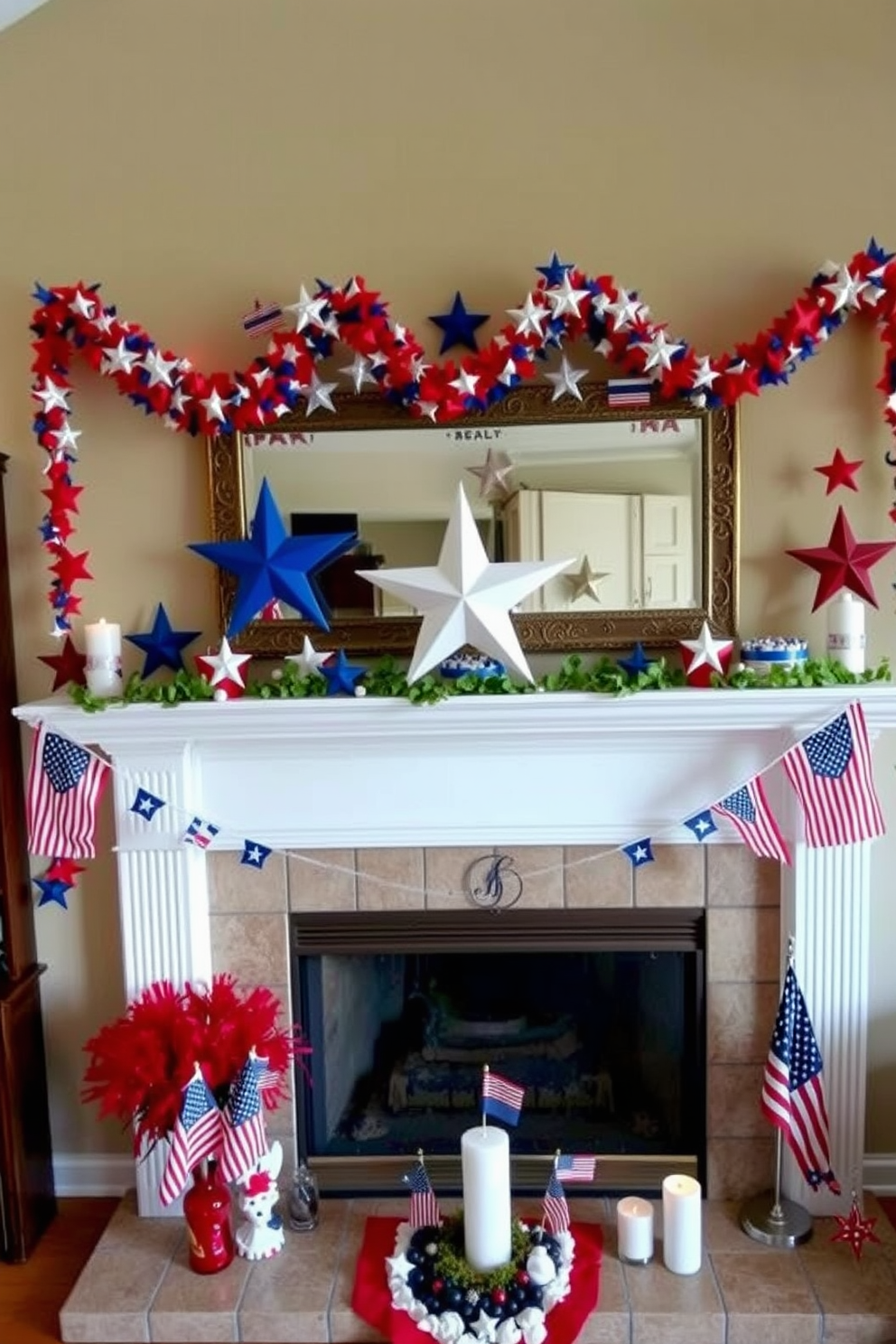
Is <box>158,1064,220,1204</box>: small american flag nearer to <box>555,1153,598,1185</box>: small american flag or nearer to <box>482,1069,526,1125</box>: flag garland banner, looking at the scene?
<box>482,1069,526,1125</box>: flag garland banner

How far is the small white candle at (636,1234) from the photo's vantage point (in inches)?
81.7

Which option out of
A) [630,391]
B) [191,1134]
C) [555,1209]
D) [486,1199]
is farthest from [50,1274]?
[630,391]

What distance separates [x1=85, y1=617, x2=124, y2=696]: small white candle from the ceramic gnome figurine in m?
1.09

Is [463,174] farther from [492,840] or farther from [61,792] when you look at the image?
[61,792]

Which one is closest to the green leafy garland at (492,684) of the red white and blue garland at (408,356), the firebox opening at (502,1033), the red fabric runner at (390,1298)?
the red white and blue garland at (408,356)

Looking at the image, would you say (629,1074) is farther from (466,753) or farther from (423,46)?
(423,46)

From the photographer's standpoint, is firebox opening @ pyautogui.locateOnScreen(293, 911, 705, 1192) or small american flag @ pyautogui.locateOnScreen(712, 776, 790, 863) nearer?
small american flag @ pyautogui.locateOnScreen(712, 776, 790, 863)

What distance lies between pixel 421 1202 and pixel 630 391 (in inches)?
73.5

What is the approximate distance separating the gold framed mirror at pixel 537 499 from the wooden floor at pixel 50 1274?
1.52 metres

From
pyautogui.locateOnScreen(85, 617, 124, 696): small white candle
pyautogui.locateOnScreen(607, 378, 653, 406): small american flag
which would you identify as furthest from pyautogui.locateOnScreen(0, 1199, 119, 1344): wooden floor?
pyautogui.locateOnScreen(607, 378, 653, 406): small american flag

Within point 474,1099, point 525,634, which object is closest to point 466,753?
point 525,634

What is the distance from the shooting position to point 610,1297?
200 centimetres

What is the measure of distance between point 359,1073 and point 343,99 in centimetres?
238

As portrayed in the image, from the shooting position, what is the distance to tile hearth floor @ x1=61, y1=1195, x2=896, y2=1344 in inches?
76.6
